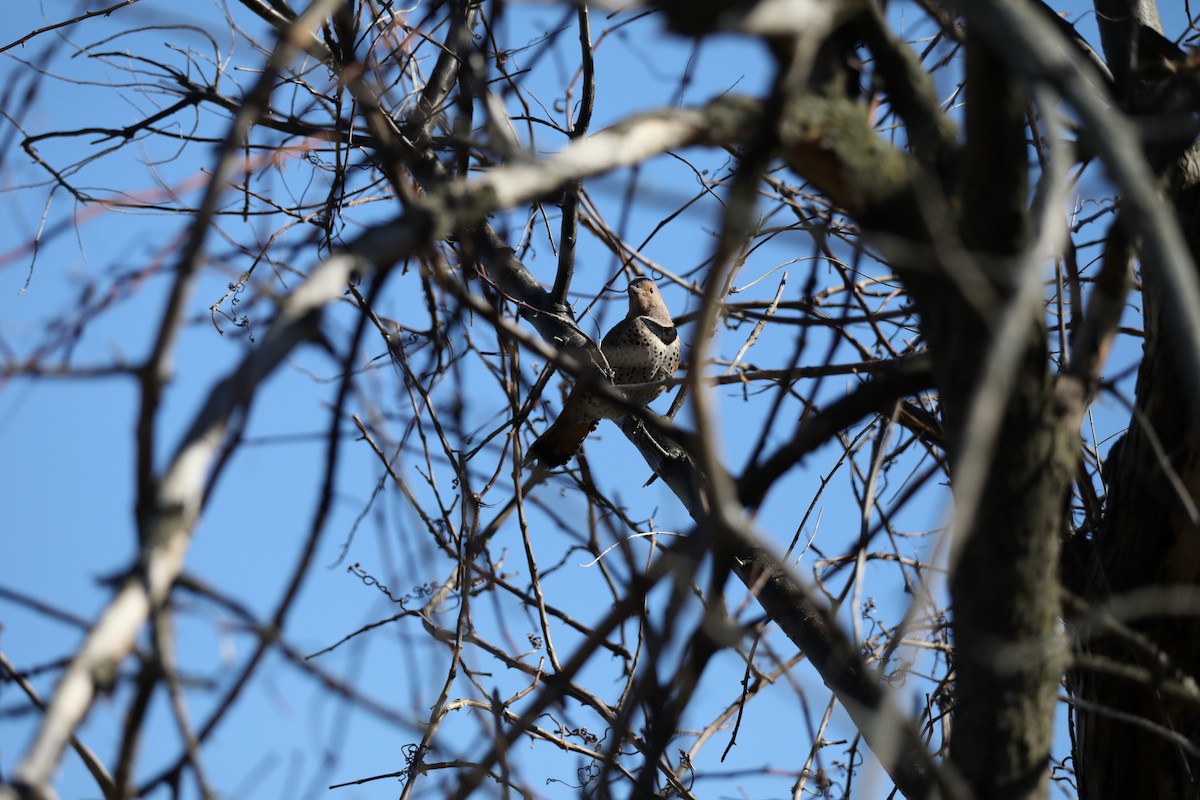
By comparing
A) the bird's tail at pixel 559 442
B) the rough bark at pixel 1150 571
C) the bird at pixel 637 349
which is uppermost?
the bird at pixel 637 349

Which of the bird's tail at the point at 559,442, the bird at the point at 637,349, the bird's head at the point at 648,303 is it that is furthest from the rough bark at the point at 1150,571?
the bird's head at the point at 648,303


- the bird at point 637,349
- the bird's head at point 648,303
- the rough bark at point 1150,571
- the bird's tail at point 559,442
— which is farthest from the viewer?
the bird's head at point 648,303

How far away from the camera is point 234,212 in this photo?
9.51 feet

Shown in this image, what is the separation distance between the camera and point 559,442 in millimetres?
4621

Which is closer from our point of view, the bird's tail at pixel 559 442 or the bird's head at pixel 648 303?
the bird's tail at pixel 559 442

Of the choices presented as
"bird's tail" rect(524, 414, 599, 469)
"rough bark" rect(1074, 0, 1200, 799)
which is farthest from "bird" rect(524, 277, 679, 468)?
"rough bark" rect(1074, 0, 1200, 799)

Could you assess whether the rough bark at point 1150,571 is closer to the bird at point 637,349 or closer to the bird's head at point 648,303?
the bird at point 637,349

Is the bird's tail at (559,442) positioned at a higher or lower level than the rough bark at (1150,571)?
higher

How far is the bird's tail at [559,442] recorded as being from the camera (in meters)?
4.51

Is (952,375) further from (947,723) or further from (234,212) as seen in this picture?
(234,212)

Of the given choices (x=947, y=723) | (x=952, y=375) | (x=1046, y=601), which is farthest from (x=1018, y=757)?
(x=947, y=723)

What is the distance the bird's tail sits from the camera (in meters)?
4.51

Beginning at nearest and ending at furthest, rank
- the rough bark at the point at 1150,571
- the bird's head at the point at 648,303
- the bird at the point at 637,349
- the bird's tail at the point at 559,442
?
the rough bark at the point at 1150,571
the bird's tail at the point at 559,442
the bird at the point at 637,349
the bird's head at the point at 648,303

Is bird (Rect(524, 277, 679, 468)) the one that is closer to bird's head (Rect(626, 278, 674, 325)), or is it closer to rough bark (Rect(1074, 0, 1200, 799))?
bird's head (Rect(626, 278, 674, 325))
